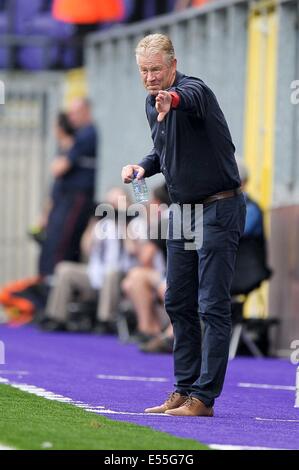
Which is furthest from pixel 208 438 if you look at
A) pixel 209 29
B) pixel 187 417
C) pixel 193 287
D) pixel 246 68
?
pixel 209 29

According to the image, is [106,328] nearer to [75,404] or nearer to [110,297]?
[110,297]

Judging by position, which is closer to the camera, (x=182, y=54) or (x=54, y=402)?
(x=54, y=402)

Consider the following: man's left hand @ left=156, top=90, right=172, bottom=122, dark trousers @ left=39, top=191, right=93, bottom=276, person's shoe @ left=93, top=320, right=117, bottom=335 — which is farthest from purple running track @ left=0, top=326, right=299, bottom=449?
dark trousers @ left=39, top=191, right=93, bottom=276

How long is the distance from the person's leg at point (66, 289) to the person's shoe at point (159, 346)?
424 centimetres

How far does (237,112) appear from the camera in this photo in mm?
17016

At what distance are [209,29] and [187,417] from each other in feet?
34.4

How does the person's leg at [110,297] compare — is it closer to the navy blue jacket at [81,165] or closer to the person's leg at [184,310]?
the navy blue jacket at [81,165]

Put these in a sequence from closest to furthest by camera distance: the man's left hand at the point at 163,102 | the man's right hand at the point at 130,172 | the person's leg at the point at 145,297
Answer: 1. the man's left hand at the point at 163,102
2. the man's right hand at the point at 130,172
3. the person's leg at the point at 145,297

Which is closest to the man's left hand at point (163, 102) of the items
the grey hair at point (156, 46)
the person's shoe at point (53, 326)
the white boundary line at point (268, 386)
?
the grey hair at point (156, 46)

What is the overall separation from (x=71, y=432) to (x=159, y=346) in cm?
777

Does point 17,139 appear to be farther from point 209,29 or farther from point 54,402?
point 54,402

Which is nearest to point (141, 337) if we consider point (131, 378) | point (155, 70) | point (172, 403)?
point (131, 378)

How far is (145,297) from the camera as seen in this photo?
53.1 feet

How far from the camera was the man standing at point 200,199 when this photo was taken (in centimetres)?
806
